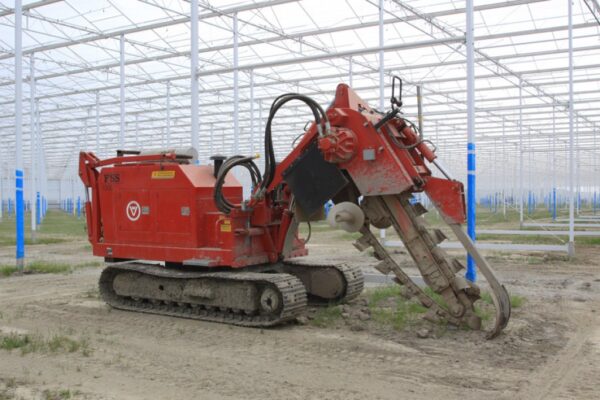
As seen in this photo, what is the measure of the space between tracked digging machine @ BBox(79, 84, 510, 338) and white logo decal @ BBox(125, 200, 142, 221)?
2cm

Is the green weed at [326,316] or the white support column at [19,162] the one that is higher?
the white support column at [19,162]

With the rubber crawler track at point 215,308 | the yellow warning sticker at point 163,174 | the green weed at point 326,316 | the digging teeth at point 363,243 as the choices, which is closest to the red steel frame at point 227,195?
the yellow warning sticker at point 163,174

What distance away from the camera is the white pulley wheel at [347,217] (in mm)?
7086

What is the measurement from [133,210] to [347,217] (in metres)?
3.36

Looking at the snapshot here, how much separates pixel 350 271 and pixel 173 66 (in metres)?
19.0

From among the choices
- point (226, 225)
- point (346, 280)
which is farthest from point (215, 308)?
point (346, 280)

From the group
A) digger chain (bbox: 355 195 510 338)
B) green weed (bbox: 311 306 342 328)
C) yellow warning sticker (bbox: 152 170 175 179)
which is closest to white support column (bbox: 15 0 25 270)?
yellow warning sticker (bbox: 152 170 175 179)

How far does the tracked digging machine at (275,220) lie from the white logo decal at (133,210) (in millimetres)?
19

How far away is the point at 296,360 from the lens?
6.16 m

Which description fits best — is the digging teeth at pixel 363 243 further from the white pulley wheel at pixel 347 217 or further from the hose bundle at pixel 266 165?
the hose bundle at pixel 266 165

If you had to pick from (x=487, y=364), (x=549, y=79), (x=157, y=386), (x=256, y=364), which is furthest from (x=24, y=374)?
(x=549, y=79)

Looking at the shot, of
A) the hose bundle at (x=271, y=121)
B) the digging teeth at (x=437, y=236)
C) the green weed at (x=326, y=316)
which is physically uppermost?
the hose bundle at (x=271, y=121)

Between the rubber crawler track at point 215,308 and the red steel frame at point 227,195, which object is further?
the rubber crawler track at point 215,308

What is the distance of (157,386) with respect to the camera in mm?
5359
